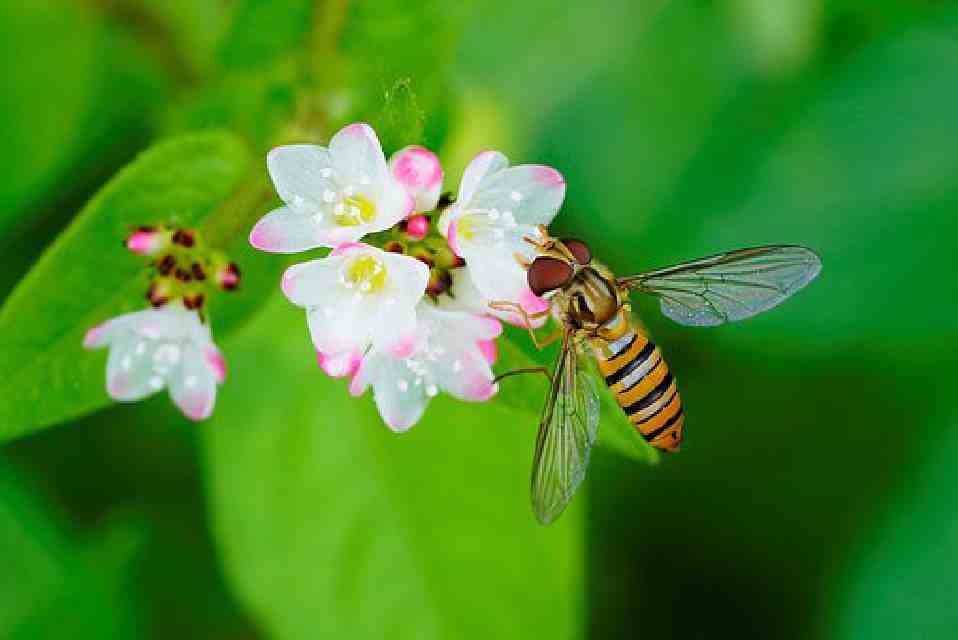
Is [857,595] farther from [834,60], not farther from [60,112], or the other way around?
[60,112]

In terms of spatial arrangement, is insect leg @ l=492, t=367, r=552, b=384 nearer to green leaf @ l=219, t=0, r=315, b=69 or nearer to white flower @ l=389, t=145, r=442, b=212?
white flower @ l=389, t=145, r=442, b=212

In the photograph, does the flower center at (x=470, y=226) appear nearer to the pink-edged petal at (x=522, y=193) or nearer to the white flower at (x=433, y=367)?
the pink-edged petal at (x=522, y=193)

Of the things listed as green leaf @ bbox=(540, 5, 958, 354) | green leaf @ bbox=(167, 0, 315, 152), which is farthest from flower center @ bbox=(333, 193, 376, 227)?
green leaf @ bbox=(540, 5, 958, 354)

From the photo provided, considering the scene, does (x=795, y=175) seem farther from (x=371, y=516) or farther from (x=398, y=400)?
(x=398, y=400)

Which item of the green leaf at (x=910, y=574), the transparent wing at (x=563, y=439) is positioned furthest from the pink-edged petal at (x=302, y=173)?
the green leaf at (x=910, y=574)

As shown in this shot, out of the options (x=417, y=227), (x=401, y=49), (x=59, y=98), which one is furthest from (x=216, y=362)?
(x=59, y=98)

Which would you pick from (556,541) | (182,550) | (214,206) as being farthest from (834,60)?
(182,550)
